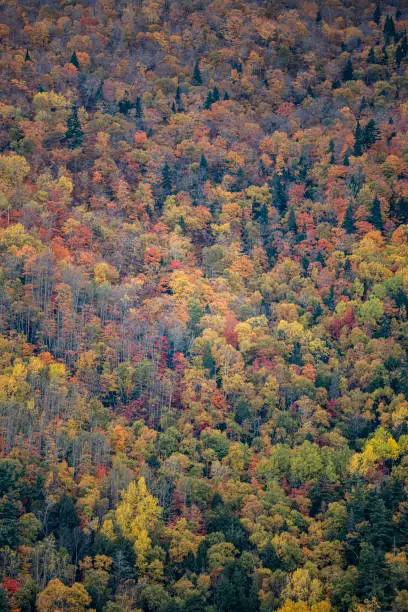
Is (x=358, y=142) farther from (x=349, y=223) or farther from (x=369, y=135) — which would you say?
(x=349, y=223)

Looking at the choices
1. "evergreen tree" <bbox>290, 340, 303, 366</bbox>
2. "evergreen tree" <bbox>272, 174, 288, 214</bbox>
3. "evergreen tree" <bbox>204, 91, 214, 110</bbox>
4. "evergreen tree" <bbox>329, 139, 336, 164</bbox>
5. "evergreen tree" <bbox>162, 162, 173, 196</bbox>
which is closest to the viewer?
"evergreen tree" <bbox>290, 340, 303, 366</bbox>

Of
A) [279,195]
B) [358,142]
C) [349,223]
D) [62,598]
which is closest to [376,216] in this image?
[349,223]

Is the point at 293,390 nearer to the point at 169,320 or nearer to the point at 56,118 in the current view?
the point at 169,320

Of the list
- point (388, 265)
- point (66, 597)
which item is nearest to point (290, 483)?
point (66, 597)

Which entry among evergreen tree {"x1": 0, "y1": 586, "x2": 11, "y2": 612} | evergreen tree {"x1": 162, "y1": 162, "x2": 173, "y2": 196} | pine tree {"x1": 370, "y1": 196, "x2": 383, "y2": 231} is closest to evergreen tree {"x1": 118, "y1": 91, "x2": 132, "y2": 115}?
evergreen tree {"x1": 162, "y1": 162, "x2": 173, "y2": 196}

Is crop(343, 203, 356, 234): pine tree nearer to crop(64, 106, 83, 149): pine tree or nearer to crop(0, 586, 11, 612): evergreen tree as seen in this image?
crop(64, 106, 83, 149): pine tree

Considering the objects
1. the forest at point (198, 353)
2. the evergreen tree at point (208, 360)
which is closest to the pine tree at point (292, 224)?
the forest at point (198, 353)

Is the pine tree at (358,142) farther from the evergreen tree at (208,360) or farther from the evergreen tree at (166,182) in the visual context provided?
the evergreen tree at (208,360)
